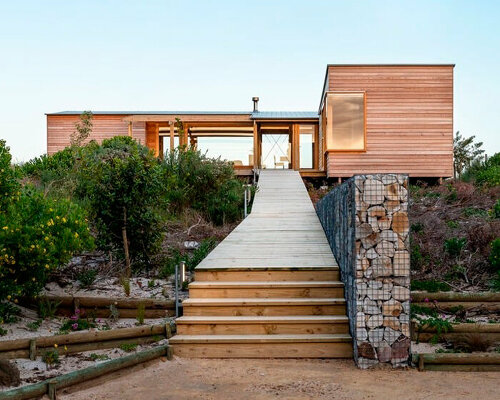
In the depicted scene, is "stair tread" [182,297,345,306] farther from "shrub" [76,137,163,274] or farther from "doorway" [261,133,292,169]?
"doorway" [261,133,292,169]

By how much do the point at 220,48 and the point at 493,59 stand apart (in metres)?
7.08

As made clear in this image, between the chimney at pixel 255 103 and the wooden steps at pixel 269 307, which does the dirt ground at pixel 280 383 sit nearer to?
the wooden steps at pixel 269 307

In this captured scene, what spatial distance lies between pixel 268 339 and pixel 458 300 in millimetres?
2594

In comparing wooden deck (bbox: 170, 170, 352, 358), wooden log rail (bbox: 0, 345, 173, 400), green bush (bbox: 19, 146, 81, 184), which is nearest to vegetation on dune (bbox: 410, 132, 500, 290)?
wooden deck (bbox: 170, 170, 352, 358)

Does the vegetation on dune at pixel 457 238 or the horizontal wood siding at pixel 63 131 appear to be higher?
the horizontal wood siding at pixel 63 131

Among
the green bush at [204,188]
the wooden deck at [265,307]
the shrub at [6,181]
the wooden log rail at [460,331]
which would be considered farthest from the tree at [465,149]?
the shrub at [6,181]

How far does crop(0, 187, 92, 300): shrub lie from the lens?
614 centimetres

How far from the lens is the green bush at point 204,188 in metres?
Answer: 13.1

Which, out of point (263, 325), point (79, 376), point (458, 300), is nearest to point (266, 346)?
point (263, 325)

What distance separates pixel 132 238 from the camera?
8766mm

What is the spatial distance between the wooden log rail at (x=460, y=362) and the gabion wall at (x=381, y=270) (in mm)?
212

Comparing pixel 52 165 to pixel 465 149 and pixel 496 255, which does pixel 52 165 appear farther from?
pixel 465 149

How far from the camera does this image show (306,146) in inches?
870

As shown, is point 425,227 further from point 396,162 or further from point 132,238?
point 396,162
